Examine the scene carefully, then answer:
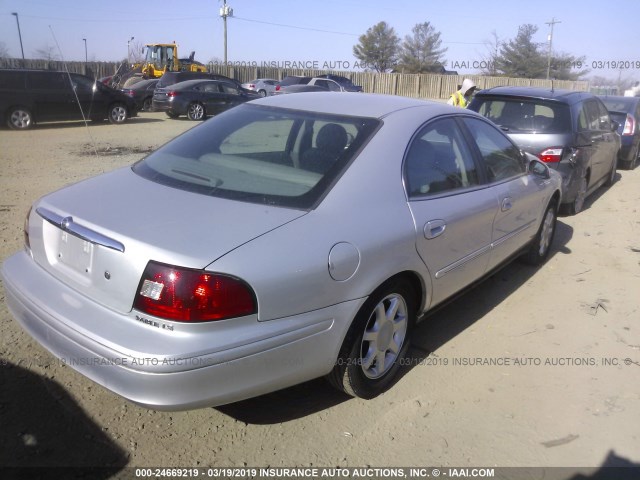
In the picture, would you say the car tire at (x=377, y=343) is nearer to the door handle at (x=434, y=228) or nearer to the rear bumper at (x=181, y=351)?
the rear bumper at (x=181, y=351)

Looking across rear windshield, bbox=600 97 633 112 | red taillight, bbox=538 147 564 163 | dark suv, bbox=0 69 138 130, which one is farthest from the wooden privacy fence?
red taillight, bbox=538 147 564 163

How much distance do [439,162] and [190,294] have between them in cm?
192

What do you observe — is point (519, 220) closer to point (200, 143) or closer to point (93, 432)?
point (200, 143)

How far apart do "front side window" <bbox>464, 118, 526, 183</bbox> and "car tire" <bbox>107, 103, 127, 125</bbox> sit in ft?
49.1

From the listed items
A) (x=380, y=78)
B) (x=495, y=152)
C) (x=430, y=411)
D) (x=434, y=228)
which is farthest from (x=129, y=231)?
(x=380, y=78)

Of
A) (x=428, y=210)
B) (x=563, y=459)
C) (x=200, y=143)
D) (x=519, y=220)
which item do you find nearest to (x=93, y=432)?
(x=200, y=143)

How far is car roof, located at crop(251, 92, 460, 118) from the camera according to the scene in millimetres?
3332

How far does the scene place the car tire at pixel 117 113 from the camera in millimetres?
16781

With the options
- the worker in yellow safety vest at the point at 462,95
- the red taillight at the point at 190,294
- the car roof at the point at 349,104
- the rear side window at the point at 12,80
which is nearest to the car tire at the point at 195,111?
the rear side window at the point at 12,80

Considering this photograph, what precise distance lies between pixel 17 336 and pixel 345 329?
219 cm

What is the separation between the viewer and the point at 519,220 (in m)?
4.30

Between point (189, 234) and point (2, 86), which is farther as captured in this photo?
point (2, 86)

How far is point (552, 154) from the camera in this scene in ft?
21.3

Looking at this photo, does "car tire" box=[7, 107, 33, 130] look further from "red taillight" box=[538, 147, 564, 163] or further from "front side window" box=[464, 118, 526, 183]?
"front side window" box=[464, 118, 526, 183]
